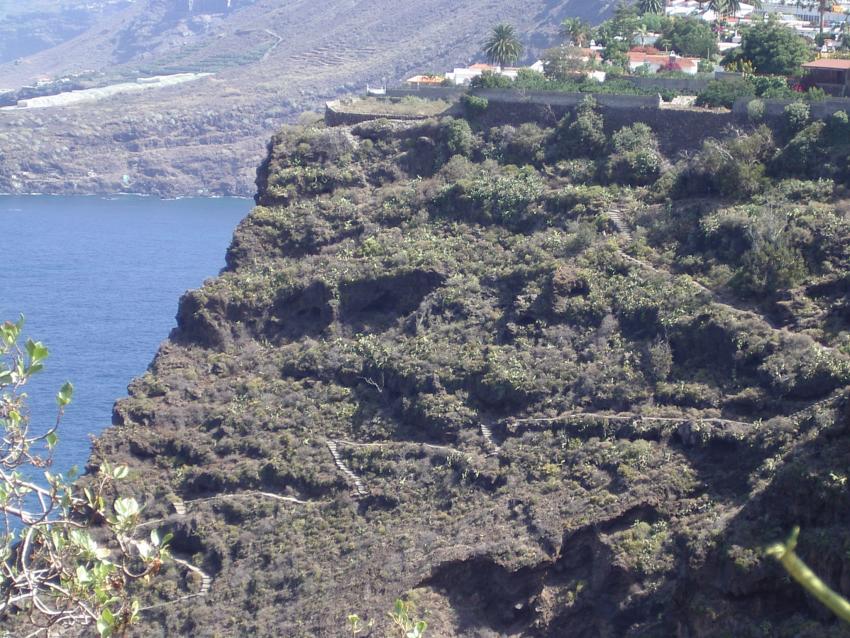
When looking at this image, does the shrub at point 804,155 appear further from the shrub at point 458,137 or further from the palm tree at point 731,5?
the palm tree at point 731,5

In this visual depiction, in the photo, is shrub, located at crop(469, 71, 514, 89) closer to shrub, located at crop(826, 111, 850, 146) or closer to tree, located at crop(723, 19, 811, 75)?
tree, located at crop(723, 19, 811, 75)

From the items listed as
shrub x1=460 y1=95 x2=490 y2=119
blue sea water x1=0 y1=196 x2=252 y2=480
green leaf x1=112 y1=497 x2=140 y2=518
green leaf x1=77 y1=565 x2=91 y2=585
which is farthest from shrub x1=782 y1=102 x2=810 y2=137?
green leaf x1=77 y1=565 x2=91 y2=585

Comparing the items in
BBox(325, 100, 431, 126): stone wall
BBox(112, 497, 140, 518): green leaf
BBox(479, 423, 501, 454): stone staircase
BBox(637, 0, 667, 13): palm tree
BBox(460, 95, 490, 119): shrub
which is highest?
BBox(112, 497, 140, 518): green leaf

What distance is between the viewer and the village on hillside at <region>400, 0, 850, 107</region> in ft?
151

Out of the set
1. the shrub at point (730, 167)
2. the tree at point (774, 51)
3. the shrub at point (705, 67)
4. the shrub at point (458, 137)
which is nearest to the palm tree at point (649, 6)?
the shrub at point (705, 67)

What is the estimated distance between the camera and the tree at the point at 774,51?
47.8m

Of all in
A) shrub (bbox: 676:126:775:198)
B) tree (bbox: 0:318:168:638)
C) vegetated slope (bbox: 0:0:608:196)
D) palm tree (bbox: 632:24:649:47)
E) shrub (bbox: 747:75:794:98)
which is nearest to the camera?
tree (bbox: 0:318:168:638)

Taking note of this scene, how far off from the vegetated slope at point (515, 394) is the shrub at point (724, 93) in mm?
1492

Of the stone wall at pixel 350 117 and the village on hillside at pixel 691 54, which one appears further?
the stone wall at pixel 350 117

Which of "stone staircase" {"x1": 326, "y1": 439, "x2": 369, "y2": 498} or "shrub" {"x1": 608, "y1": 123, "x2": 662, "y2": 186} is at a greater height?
"shrub" {"x1": 608, "y1": 123, "x2": 662, "y2": 186}

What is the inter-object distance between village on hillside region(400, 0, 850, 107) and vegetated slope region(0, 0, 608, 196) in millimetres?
68810

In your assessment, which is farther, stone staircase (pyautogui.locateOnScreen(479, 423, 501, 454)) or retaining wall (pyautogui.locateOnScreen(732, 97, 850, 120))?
retaining wall (pyautogui.locateOnScreen(732, 97, 850, 120))

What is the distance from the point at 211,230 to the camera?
101 meters

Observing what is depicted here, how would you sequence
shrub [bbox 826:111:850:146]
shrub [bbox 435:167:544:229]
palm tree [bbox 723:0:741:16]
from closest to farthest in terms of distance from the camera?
shrub [bbox 826:111:850:146], shrub [bbox 435:167:544:229], palm tree [bbox 723:0:741:16]
